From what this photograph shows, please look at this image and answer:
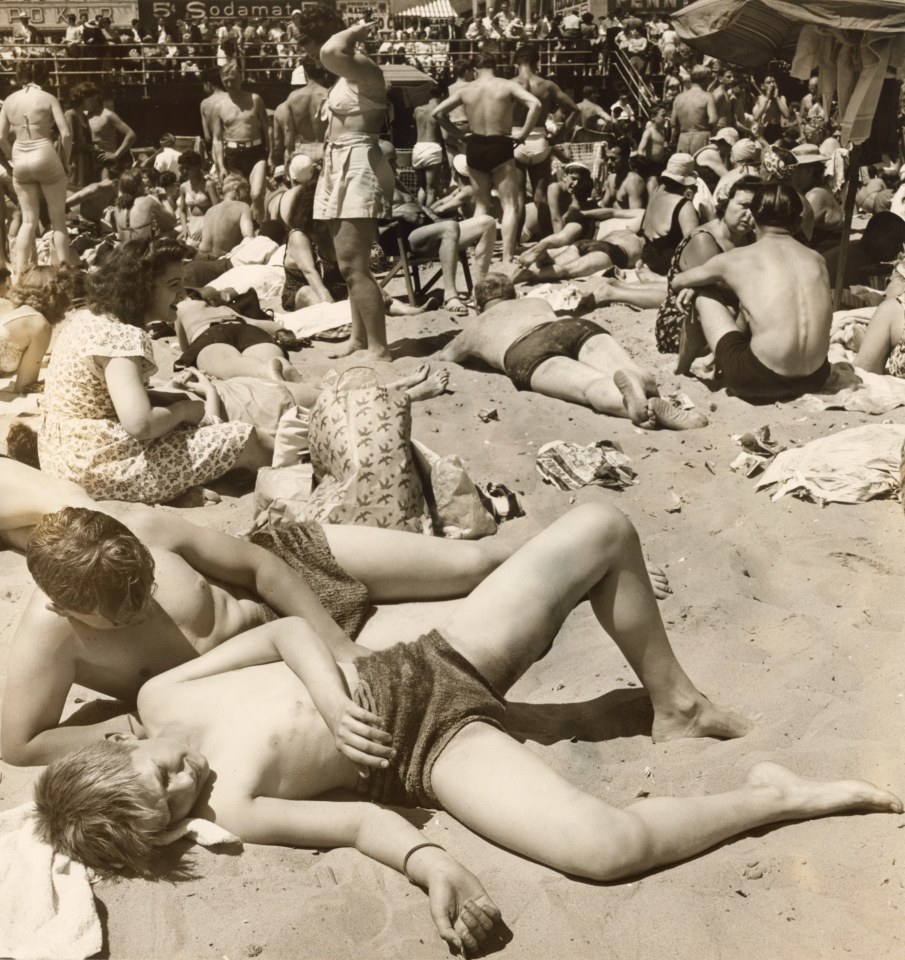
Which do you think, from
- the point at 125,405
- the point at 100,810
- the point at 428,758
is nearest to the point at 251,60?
the point at 125,405

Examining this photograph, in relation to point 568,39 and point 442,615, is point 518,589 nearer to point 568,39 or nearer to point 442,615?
point 442,615

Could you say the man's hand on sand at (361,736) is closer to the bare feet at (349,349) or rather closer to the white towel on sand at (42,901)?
the white towel on sand at (42,901)

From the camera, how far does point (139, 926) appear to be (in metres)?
2.29

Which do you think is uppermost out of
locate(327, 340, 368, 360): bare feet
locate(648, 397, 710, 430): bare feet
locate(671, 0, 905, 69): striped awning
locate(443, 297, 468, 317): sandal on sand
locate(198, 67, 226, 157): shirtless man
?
locate(671, 0, 905, 69): striped awning

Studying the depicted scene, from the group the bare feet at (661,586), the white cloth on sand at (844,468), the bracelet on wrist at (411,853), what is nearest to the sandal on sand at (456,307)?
the white cloth on sand at (844,468)

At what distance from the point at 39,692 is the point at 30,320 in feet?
13.6

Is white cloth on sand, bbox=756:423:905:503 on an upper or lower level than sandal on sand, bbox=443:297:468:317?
upper

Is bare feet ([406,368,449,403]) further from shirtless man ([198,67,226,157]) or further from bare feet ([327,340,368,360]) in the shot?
shirtless man ([198,67,226,157])

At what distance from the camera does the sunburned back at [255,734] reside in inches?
98.0

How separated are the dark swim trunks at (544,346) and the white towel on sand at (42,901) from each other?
3992mm

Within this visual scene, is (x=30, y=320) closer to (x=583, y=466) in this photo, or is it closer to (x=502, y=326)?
(x=502, y=326)

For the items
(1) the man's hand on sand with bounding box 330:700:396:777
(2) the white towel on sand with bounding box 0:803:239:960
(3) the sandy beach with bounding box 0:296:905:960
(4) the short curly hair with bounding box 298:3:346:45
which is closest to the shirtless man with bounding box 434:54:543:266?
(4) the short curly hair with bounding box 298:3:346:45

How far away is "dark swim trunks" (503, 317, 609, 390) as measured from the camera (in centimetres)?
604

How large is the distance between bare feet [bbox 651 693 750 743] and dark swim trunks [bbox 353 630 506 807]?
1.57 ft
